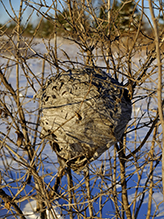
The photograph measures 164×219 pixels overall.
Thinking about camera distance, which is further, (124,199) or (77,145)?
(124,199)

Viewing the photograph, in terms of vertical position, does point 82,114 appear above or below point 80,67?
below

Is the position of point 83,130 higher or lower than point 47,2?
lower

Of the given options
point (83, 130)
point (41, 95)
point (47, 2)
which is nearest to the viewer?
point (83, 130)

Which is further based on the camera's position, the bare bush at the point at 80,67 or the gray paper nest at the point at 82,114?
the bare bush at the point at 80,67

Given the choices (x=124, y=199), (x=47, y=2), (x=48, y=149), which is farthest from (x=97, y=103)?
(x=48, y=149)

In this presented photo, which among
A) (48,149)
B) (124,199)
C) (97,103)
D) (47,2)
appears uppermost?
(47,2)

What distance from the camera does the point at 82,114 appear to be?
5.26 ft

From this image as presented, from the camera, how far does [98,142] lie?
165cm

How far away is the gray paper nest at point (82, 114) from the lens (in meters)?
1.61

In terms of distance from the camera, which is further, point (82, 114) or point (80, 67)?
point (80, 67)

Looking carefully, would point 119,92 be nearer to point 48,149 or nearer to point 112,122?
point 112,122

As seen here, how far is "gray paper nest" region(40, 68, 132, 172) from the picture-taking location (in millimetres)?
1605

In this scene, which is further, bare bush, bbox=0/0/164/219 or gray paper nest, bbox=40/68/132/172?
bare bush, bbox=0/0/164/219

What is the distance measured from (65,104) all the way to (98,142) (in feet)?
1.11
